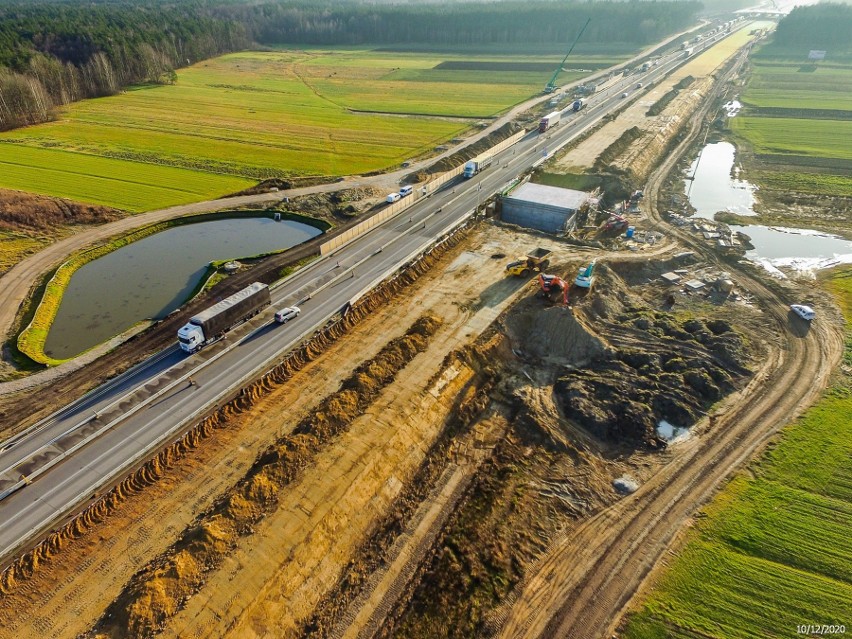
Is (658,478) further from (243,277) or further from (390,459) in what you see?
(243,277)

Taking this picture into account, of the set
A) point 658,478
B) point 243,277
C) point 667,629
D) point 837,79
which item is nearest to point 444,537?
point 667,629

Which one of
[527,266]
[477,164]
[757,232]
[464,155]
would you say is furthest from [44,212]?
[757,232]

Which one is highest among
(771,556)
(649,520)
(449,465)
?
(771,556)

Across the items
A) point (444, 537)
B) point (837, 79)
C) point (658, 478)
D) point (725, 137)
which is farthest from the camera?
point (837, 79)

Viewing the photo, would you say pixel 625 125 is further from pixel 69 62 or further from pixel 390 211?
pixel 69 62

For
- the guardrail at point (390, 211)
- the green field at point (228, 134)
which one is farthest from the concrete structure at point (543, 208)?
the green field at point (228, 134)
